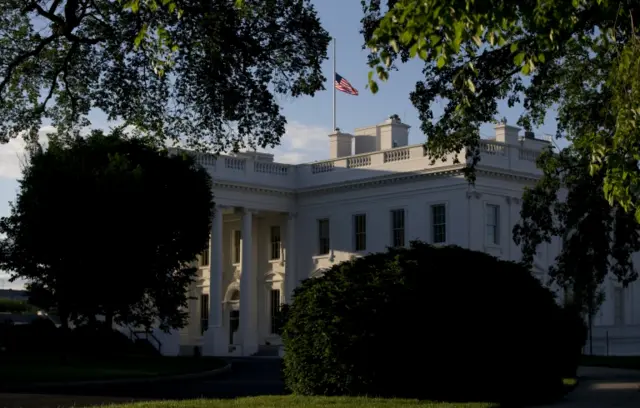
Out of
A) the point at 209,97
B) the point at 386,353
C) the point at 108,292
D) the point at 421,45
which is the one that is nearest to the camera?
the point at 421,45

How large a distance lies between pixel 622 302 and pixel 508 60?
44.6 m

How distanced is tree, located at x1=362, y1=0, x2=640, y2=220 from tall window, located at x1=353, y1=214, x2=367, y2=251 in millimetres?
33746

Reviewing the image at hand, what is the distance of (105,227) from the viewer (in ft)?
135

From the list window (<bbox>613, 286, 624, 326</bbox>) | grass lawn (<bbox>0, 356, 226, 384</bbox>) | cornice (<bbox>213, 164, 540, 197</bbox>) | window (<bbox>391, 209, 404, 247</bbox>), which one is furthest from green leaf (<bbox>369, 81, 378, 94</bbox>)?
window (<bbox>613, 286, 624, 326</bbox>)

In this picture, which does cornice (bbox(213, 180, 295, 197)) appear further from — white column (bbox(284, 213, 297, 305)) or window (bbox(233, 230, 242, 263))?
window (bbox(233, 230, 242, 263))

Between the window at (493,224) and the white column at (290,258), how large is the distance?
39.0 feet

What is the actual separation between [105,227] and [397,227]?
21530mm

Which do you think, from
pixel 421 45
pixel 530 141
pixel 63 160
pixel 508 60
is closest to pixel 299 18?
pixel 508 60

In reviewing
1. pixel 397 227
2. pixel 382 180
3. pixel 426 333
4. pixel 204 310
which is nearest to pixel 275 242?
pixel 204 310

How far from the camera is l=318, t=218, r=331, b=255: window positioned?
63.1 metres

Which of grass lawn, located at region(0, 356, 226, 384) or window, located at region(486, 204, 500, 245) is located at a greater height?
window, located at region(486, 204, 500, 245)

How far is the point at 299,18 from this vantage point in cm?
2208

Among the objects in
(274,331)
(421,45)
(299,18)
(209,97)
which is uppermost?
(299,18)

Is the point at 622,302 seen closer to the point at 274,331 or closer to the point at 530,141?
the point at 530,141
